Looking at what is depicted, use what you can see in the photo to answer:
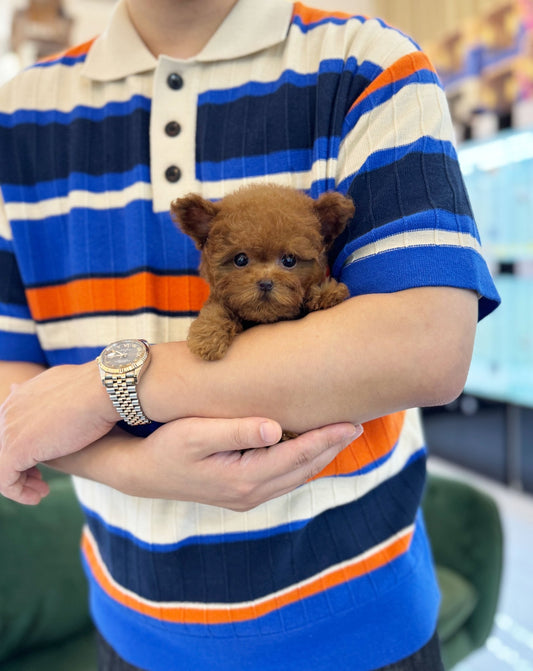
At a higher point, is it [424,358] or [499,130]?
[499,130]

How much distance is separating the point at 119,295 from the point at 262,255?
0.23 metres

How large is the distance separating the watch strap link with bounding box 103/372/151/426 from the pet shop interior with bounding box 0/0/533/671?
129cm

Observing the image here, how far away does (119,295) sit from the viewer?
2.36 ft

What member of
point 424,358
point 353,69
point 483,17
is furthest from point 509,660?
point 483,17

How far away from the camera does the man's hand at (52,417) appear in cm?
59

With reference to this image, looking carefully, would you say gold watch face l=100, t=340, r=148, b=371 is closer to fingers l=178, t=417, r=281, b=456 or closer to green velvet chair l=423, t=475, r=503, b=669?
fingers l=178, t=417, r=281, b=456

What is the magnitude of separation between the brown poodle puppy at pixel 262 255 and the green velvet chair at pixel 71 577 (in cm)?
138

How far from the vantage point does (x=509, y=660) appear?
1.94m

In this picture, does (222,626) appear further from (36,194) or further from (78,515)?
→ (78,515)

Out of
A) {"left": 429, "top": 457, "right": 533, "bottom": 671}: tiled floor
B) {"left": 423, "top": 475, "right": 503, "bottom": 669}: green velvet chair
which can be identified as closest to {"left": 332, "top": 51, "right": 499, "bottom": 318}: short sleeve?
{"left": 423, "top": 475, "right": 503, "bottom": 669}: green velvet chair

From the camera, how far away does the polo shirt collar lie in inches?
28.0

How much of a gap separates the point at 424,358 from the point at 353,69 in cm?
36

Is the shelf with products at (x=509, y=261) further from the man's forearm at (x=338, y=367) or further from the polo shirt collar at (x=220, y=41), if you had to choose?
the man's forearm at (x=338, y=367)

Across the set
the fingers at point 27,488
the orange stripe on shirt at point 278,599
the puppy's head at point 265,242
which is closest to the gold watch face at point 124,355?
the puppy's head at point 265,242
